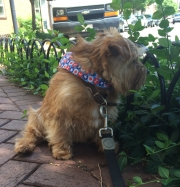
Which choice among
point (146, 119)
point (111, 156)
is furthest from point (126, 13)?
point (111, 156)

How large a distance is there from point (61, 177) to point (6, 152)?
2.52ft

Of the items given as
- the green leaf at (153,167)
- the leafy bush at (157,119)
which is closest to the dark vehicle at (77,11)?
the leafy bush at (157,119)

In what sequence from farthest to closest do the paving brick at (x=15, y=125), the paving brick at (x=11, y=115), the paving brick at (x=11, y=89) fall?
the paving brick at (x=11, y=89), the paving brick at (x=11, y=115), the paving brick at (x=15, y=125)

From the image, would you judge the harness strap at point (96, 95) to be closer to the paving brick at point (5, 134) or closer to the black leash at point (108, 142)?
the black leash at point (108, 142)

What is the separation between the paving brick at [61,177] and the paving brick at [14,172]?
8 cm

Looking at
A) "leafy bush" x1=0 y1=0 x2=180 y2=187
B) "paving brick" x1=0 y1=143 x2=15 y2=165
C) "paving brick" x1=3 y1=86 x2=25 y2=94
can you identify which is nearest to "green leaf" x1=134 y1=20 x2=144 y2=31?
"leafy bush" x1=0 y1=0 x2=180 y2=187

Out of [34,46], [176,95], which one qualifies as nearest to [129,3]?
[176,95]

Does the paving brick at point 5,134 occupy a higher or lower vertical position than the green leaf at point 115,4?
lower

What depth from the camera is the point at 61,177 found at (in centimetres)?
224

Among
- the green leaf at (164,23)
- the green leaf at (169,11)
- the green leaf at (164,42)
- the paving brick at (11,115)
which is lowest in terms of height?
the paving brick at (11,115)

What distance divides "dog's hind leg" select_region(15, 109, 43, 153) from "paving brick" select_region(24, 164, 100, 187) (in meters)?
0.34

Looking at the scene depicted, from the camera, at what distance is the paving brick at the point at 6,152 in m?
2.56

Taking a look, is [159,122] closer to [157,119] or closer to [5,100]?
[157,119]

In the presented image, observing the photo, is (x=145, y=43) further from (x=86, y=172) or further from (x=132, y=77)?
(x=86, y=172)
